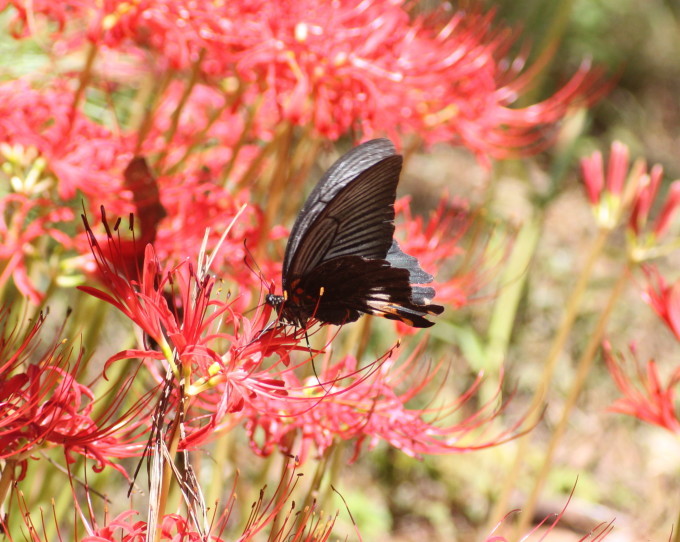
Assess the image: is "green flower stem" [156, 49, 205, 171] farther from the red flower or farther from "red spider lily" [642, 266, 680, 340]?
"red spider lily" [642, 266, 680, 340]

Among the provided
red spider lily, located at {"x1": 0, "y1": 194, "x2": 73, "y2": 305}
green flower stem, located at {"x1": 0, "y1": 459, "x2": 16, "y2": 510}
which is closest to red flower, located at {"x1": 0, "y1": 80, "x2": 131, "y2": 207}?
red spider lily, located at {"x1": 0, "y1": 194, "x2": 73, "y2": 305}

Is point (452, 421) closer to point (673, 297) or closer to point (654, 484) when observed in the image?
point (654, 484)

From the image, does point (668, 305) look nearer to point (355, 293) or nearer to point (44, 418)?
point (355, 293)

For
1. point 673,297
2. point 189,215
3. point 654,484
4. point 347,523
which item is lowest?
point 347,523

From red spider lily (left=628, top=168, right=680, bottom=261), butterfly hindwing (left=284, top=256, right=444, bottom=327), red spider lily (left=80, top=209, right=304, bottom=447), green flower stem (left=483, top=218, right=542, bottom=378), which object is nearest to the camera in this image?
red spider lily (left=80, top=209, right=304, bottom=447)

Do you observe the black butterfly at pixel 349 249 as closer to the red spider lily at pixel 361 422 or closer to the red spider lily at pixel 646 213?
the red spider lily at pixel 361 422

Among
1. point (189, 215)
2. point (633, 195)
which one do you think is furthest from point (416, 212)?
point (189, 215)
